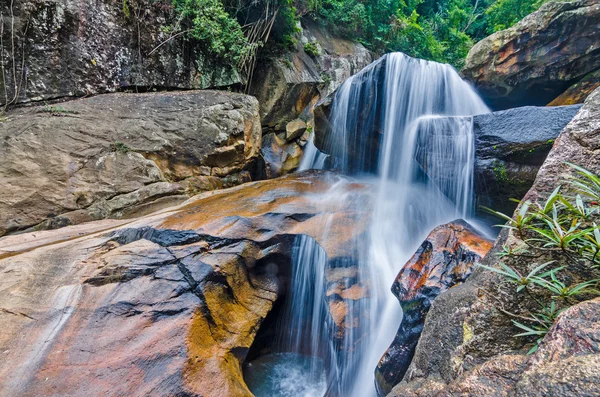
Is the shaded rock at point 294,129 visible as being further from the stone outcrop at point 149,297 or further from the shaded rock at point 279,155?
the stone outcrop at point 149,297

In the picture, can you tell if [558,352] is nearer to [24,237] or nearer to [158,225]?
[158,225]

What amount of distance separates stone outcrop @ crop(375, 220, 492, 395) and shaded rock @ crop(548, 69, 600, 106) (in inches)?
211

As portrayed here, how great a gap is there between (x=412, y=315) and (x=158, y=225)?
11.1ft

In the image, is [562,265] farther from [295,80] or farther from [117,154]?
[295,80]

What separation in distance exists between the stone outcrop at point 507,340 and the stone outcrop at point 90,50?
742cm

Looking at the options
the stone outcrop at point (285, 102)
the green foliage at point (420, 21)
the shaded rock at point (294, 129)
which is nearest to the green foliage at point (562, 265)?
the stone outcrop at point (285, 102)

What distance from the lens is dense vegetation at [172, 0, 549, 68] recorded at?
25.3 feet

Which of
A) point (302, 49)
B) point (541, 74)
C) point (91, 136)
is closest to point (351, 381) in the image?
point (91, 136)

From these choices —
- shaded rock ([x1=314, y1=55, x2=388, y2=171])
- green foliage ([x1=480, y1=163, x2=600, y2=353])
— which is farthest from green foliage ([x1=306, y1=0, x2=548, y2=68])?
green foliage ([x1=480, y1=163, x2=600, y2=353])

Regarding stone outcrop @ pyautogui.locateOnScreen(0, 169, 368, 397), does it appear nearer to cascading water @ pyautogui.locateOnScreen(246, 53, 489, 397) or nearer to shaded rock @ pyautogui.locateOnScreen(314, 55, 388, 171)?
cascading water @ pyautogui.locateOnScreen(246, 53, 489, 397)

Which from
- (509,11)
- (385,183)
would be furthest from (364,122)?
(509,11)

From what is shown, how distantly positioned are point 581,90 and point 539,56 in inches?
49.5

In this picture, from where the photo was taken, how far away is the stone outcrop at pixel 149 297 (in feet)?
8.41

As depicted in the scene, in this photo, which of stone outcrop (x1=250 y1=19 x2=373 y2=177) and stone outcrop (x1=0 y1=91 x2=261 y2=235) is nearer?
stone outcrop (x1=0 y1=91 x2=261 y2=235)
